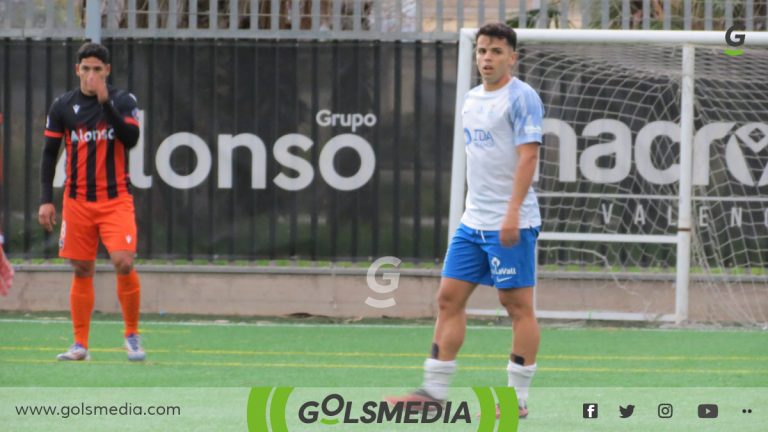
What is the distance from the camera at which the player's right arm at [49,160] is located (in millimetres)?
9438

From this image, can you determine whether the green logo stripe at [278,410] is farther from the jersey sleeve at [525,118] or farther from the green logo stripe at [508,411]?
the jersey sleeve at [525,118]

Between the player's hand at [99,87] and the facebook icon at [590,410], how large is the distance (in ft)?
12.1

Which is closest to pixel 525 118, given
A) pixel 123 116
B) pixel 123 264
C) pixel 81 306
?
pixel 123 116

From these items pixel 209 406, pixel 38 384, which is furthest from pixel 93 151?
pixel 209 406

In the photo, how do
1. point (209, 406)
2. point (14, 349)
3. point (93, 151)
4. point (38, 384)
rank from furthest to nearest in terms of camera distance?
point (14, 349) → point (93, 151) → point (38, 384) → point (209, 406)

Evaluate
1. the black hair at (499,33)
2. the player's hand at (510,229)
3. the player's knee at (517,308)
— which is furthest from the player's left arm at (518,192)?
the black hair at (499,33)

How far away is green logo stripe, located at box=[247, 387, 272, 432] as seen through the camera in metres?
6.32

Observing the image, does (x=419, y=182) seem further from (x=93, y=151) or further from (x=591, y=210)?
(x=93, y=151)

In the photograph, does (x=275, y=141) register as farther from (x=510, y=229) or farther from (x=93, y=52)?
(x=510, y=229)

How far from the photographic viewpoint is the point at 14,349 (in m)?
10.4

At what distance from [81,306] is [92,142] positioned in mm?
1072

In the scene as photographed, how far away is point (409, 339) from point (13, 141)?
4545 millimetres

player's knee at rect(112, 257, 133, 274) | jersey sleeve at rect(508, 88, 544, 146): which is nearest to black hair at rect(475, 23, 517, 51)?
jersey sleeve at rect(508, 88, 544, 146)

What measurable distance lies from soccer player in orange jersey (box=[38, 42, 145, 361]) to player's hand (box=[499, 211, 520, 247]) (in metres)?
3.26
